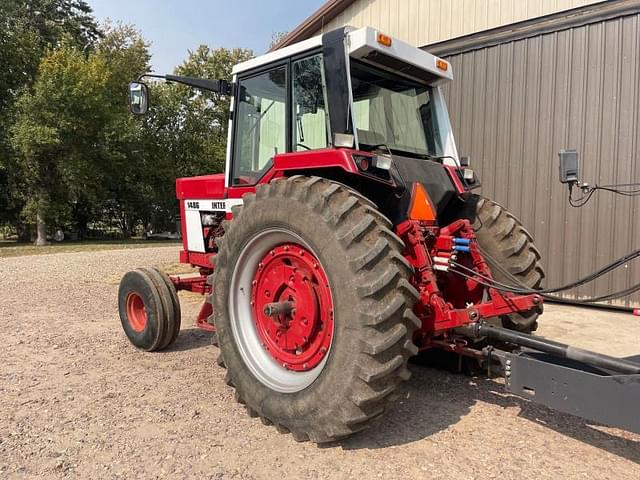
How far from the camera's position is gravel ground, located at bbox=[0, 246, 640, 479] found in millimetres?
2619

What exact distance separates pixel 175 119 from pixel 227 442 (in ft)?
87.4

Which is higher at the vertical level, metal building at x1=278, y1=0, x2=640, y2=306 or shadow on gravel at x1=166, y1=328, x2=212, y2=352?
metal building at x1=278, y1=0, x2=640, y2=306

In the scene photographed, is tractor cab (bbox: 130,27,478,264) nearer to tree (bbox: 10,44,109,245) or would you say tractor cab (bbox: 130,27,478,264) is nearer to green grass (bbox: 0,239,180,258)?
green grass (bbox: 0,239,180,258)

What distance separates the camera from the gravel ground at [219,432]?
2619 millimetres

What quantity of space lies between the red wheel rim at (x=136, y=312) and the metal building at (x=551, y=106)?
550 centimetres

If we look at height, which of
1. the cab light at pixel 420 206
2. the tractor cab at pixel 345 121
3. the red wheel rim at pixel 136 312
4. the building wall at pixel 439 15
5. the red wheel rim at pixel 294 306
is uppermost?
the building wall at pixel 439 15

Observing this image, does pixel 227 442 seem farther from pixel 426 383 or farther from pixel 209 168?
pixel 209 168

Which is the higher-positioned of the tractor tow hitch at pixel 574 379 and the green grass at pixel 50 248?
A: the tractor tow hitch at pixel 574 379

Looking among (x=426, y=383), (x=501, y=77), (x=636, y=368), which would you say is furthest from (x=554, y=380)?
(x=501, y=77)

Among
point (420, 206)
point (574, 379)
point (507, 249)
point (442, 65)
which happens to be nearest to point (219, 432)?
point (420, 206)

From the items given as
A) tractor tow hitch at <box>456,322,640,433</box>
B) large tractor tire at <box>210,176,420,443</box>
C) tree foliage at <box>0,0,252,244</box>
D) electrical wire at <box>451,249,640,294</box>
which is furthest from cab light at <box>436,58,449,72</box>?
tree foliage at <box>0,0,252,244</box>

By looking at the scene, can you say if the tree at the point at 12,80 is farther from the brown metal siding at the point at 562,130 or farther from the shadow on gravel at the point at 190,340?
the brown metal siding at the point at 562,130

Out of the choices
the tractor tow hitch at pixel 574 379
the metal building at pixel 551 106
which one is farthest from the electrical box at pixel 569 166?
the metal building at pixel 551 106

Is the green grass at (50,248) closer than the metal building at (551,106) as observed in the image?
No
